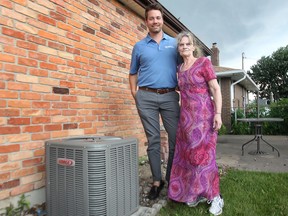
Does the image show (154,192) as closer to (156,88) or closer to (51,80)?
(156,88)

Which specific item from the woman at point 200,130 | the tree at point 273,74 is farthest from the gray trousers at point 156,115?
the tree at point 273,74

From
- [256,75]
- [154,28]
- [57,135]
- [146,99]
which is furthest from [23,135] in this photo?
[256,75]

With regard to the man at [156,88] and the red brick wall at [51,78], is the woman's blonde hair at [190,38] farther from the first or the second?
the red brick wall at [51,78]

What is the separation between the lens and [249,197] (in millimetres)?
2867

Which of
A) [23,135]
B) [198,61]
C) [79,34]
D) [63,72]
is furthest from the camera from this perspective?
[79,34]

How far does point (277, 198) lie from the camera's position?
2.81 m

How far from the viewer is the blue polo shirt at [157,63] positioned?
2.81 meters

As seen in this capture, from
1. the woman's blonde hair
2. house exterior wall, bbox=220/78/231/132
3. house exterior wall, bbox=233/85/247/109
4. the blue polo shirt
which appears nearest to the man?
the blue polo shirt

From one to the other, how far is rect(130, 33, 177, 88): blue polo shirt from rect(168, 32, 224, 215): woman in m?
0.23

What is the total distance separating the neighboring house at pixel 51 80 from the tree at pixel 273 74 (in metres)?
30.8

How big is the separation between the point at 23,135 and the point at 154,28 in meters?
1.63

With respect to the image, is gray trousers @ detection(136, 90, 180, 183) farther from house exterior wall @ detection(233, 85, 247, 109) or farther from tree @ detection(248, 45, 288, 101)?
tree @ detection(248, 45, 288, 101)

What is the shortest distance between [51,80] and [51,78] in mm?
19

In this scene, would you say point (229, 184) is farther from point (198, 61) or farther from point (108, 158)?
point (108, 158)
